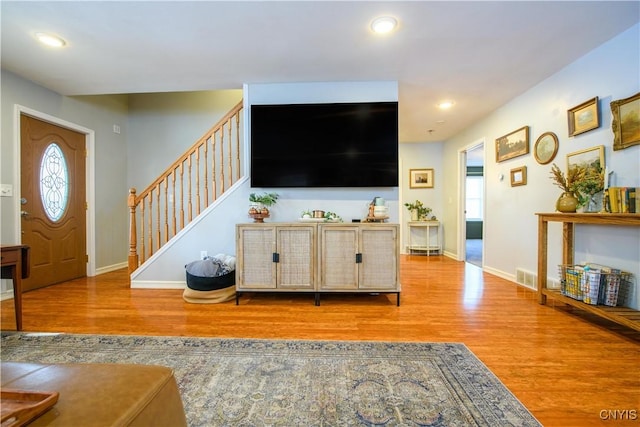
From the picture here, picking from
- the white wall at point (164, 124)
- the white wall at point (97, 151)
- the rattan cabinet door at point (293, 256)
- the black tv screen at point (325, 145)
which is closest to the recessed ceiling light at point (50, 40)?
the white wall at point (97, 151)

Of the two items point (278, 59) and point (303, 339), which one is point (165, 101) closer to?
point (278, 59)

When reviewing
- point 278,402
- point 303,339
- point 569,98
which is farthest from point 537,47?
point 278,402

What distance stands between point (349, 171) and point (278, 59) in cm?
134

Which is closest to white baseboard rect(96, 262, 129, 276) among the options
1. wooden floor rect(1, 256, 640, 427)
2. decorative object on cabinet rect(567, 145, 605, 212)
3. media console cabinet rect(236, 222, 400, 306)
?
wooden floor rect(1, 256, 640, 427)

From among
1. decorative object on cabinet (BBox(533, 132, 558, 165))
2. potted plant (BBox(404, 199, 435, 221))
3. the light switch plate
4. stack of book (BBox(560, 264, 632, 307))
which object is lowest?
stack of book (BBox(560, 264, 632, 307))

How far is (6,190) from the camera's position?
2.83 meters

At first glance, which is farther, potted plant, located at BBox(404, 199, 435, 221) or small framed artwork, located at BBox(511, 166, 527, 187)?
potted plant, located at BBox(404, 199, 435, 221)

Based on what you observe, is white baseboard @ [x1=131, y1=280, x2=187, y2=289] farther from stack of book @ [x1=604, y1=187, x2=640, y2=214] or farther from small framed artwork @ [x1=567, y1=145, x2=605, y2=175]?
small framed artwork @ [x1=567, y1=145, x2=605, y2=175]

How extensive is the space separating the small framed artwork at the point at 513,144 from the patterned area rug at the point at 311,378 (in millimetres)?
2838

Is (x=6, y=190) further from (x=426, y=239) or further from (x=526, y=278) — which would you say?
(x=426, y=239)

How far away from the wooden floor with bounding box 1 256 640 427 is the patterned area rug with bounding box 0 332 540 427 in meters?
0.15

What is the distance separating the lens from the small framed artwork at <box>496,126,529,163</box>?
10.8 ft

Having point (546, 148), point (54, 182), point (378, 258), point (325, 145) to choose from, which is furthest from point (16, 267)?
point (546, 148)

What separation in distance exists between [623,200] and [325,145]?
2.55 metres
